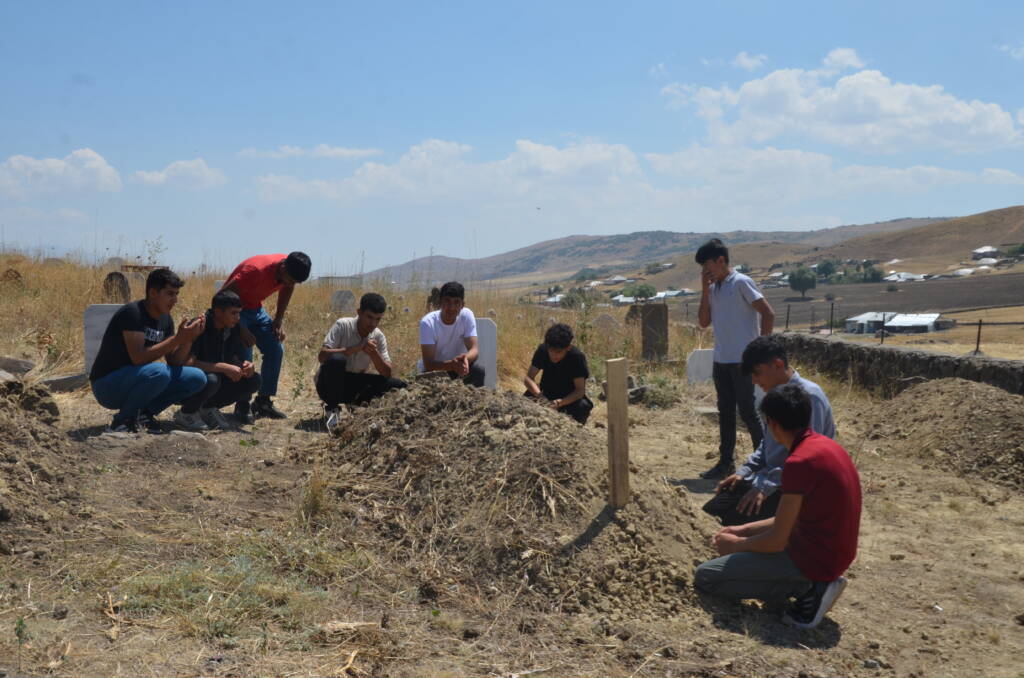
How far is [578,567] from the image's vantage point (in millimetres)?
3641

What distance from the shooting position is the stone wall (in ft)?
24.8

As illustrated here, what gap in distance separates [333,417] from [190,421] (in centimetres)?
100

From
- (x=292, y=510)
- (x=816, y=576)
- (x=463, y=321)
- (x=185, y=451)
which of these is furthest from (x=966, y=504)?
(x=185, y=451)

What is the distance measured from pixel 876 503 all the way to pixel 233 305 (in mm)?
4569

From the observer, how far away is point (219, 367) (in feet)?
19.7

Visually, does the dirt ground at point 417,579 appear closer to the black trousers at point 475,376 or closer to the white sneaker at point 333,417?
the white sneaker at point 333,417

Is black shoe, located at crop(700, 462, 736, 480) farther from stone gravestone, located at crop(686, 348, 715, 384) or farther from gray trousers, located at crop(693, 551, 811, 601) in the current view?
stone gravestone, located at crop(686, 348, 715, 384)

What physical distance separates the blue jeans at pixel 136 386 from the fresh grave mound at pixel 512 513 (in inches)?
54.4

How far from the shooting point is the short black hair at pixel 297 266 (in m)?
6.48

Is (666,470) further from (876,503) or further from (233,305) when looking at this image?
(233,305)

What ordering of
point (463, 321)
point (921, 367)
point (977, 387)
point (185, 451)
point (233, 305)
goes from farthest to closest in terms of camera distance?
point (921, 367)
point (977, 387)
point (463, 321)
point (233, 305)
point (185, 451)

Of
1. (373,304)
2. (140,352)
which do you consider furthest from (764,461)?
(140,352)

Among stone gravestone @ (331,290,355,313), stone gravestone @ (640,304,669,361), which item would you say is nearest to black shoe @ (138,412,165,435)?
stone gravestone @ (331,290,355,313)

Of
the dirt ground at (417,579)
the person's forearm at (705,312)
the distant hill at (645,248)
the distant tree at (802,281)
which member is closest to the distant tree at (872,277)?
the distant tree at (802,281)
